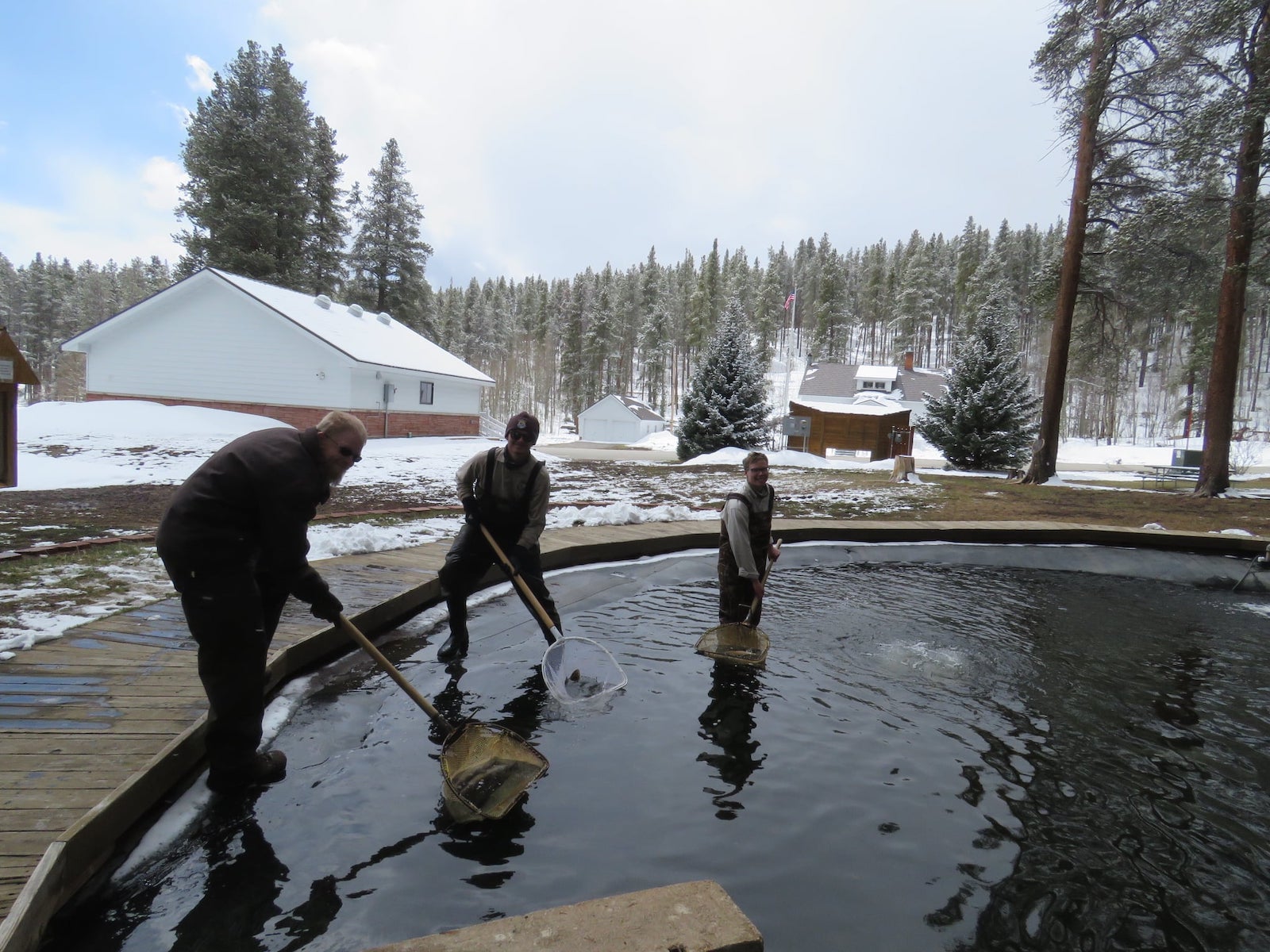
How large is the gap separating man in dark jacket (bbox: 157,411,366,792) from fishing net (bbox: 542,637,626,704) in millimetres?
1924

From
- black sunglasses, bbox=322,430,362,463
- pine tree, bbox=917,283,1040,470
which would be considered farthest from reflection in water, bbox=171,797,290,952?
pine tree, bbox=917,283,1040,470

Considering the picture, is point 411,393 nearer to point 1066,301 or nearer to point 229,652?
point 1066,301

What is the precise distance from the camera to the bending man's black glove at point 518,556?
559cm

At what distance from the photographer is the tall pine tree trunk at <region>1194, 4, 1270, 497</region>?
579 inches

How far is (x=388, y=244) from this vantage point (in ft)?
135

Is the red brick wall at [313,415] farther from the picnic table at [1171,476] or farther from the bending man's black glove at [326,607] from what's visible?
the picnic table at [1171,476]

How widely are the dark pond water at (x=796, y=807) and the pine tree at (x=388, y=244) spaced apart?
40.4m

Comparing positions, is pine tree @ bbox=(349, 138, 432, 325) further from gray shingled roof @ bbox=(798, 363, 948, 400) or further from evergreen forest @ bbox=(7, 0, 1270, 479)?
gray shingled roof @ bbox=(798, 363, 948, 400)

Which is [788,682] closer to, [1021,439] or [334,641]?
[334,641]

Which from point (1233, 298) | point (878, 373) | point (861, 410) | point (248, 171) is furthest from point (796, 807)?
point (878, 373)

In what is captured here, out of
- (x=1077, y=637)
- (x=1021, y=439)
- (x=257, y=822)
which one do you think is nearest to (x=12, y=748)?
(x=257, y=822)

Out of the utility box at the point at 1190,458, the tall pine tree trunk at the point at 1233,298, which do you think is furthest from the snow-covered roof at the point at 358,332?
the utility box at the point at 1190,458

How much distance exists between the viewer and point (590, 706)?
4898mm

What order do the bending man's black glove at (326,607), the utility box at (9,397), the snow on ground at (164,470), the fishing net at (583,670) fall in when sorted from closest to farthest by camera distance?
the bending man's black glove at (326,607) < the fishing net at (583,670) < the snow on ground at (164,470) < the utility box at (9,397)
